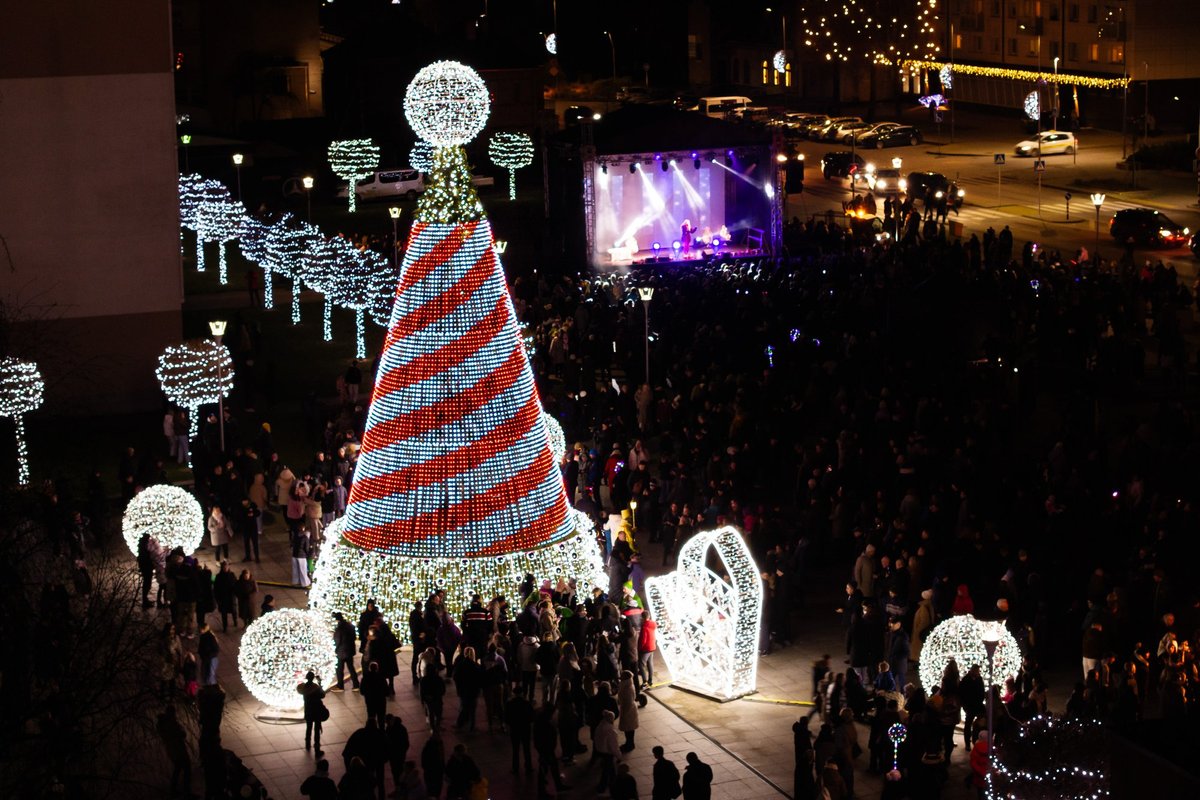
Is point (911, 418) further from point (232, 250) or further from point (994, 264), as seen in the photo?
point (232, 250)

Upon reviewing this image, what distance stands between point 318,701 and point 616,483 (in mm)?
8805

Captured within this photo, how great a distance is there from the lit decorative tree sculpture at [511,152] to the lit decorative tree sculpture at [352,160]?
11.9 ft

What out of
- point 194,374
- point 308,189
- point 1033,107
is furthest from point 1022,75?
point 194,374

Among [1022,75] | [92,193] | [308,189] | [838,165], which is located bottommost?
[308,189]

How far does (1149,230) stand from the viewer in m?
47.0

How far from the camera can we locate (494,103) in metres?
71.7

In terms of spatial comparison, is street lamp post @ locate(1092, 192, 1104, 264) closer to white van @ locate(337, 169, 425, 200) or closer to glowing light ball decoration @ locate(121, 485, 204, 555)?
glowing light ball decoration @ locate(121, 485, 204, 555)

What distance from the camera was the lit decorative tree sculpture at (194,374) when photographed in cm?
3200

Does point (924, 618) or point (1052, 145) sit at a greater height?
point (1052, 145)

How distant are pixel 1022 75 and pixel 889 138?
1079 cm

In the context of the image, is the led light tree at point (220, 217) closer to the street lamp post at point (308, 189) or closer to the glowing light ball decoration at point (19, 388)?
the street lamp post at point (308, 189)

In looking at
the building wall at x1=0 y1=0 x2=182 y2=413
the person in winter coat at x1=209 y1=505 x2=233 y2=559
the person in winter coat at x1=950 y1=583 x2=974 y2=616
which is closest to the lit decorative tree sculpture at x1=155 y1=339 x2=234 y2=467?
the building wall at x1=0 y1=0 x2=182 y2=413

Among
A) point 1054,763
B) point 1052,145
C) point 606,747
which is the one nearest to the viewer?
point 1054,763

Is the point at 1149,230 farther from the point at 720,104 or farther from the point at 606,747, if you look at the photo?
the point at 606,747
